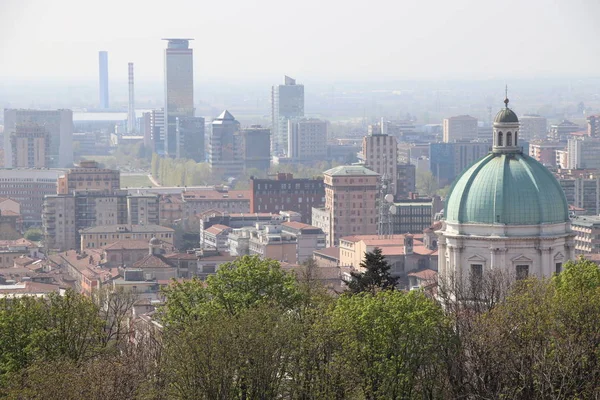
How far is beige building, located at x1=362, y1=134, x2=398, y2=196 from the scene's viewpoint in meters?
156

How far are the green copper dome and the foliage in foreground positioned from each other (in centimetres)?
1200

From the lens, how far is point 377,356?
137 feet

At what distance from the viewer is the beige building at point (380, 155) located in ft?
513

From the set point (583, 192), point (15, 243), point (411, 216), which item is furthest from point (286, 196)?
point (15, 243)

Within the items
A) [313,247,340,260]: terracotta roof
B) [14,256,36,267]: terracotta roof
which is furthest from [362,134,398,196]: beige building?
[14,256,36,267]: terracotta roof

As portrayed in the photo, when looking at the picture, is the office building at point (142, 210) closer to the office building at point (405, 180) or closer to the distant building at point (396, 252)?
the office building at point (405, 180)

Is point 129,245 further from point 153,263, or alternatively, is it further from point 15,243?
point 153,263

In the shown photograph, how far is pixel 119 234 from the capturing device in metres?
129

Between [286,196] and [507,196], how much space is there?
305 ft

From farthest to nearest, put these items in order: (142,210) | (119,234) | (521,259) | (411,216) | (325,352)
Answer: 1. (142,210)
2. (411,216)
3. (119,234)
4. (521,259)
5. (325,352)

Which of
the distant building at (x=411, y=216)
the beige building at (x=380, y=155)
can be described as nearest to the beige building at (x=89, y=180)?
the beige building at (x=380, y=155)

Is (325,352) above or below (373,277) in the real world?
below

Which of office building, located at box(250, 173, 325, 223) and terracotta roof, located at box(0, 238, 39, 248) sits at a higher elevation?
office building, located at box(250, 173, 325, 223)

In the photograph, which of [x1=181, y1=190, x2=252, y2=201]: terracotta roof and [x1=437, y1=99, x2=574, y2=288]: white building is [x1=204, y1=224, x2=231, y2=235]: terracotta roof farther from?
[x1=437, y1=99, x2=574, y2=288]: white building
